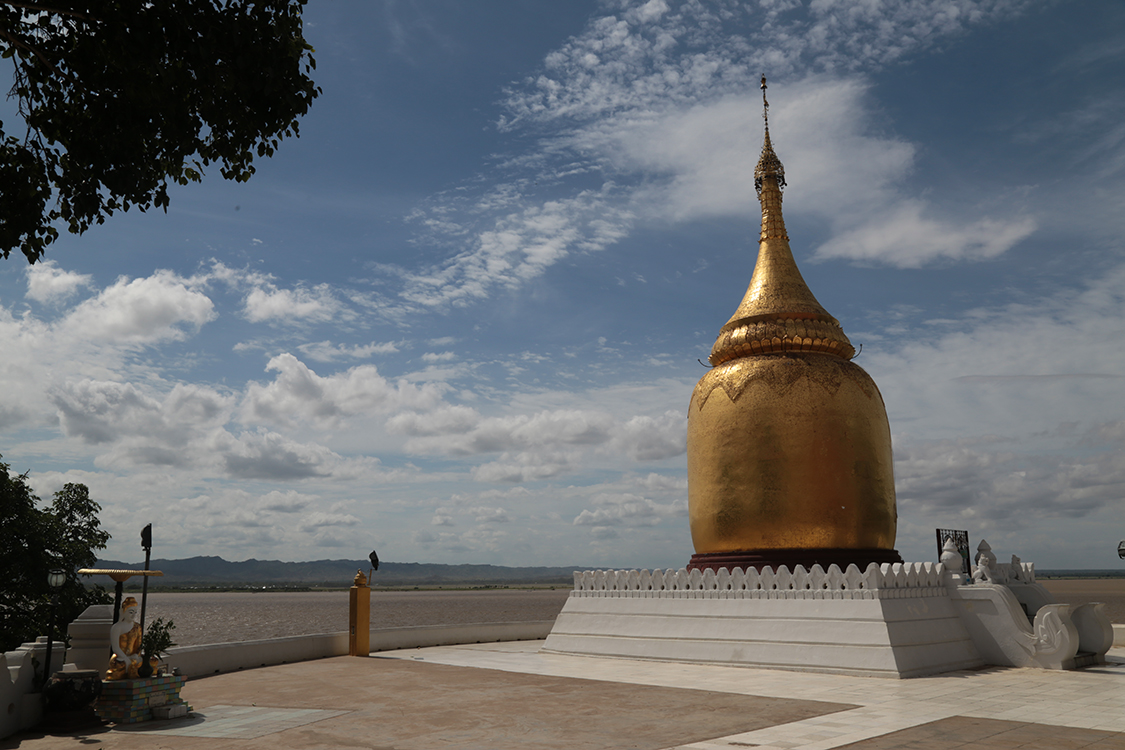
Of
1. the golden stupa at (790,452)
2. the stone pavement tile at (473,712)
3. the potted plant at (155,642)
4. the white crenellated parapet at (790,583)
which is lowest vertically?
the stone pavement tile at (473,712)

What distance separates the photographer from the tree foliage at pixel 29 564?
64.0ft

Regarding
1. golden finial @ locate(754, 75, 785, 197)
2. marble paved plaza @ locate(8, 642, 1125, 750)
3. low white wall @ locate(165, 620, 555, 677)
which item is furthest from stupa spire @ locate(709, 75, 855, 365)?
low white wall @ locate(165, 620, 555, 677)

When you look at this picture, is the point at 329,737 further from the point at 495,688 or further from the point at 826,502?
the point at 826,502

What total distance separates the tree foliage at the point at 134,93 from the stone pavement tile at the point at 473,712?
7570mm

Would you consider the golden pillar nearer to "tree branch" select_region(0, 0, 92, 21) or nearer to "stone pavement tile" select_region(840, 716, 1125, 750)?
"stone pavement tile" select_region(840, 716, 1125, 750)

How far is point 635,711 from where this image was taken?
13422mm

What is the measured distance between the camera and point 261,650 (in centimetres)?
2131

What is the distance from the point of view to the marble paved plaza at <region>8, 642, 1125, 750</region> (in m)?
11.1

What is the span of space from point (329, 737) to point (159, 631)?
11.0m

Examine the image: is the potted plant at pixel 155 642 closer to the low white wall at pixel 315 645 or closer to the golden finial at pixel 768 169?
the low white wall at pixel 315 645

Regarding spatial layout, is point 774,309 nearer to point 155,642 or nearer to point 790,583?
point 790,583

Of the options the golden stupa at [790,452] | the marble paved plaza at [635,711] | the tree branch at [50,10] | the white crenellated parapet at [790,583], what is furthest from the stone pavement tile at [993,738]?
the tree branch at [50,10]

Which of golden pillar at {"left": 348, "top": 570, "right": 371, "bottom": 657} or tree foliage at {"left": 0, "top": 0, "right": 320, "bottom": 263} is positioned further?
golden pillar at {"left": 348, "top": 570, "right": 371, "bottom": 657}

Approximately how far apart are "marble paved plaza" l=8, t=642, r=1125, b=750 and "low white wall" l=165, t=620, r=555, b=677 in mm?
807
